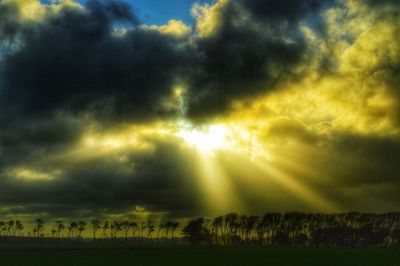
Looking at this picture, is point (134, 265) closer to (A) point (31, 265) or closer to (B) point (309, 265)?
(A) point (31, 265)

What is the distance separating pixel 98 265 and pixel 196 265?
51.3 ft

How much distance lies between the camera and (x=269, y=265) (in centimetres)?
7438

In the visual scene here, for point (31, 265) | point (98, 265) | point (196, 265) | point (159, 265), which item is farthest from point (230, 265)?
point (31, 265)

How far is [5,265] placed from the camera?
7806 cm

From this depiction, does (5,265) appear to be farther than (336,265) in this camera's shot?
Yes

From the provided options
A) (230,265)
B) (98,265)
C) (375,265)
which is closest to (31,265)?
(98,265)

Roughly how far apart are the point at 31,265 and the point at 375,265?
53.0 meters

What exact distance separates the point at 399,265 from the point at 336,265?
28.9 ft

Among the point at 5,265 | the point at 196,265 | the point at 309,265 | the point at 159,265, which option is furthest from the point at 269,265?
the point at 5,265

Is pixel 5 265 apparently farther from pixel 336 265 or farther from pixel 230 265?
pixel 336 265

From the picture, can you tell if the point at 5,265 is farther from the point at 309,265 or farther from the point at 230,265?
the point at 309,265

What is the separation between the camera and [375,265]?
71.4m

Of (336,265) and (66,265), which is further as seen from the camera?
(66,265)

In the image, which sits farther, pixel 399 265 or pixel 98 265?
pixel 98 265
